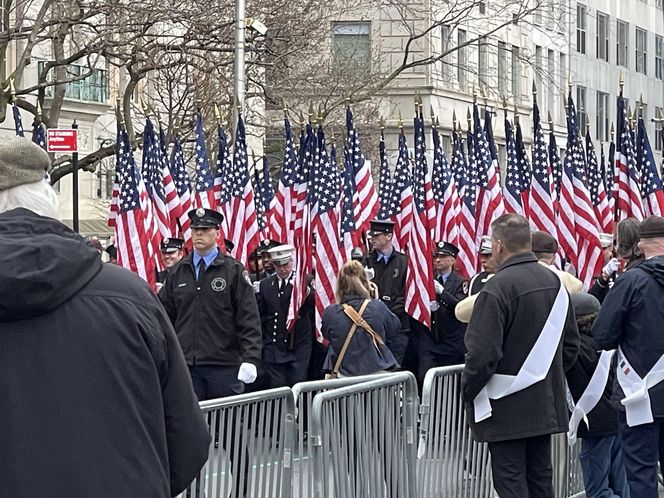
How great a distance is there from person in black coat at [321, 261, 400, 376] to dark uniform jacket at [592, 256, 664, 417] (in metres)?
2.74

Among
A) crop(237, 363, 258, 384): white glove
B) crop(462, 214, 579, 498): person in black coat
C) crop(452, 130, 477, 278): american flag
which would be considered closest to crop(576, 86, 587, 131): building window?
crop(452, 130, 477, 278): american flag

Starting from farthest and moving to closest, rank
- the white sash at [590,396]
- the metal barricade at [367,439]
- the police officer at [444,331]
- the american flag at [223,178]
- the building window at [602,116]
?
the building window at [602,116]
the american flag at [223,178]
the police officer at [444,331]
the white sash at [590,396]
the metal barricade at [367,439]

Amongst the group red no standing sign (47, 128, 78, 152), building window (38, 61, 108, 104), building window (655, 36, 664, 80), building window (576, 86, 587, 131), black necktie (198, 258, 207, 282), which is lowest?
black necktie (198, 258, 207, 282)

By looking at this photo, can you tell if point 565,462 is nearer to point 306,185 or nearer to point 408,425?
point 408,425

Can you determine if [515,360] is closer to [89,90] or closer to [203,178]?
[203,178]

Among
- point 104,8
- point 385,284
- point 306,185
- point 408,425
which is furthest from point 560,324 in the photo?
point 104,8

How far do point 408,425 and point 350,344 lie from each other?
2.72 meters

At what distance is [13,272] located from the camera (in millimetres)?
3508

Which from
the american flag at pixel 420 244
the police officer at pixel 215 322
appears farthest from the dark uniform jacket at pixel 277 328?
the police officer at pixel 215 322

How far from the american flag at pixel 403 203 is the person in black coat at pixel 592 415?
618 cm

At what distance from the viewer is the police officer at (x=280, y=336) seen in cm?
1288

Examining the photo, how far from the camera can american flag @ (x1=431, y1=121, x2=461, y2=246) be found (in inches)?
608

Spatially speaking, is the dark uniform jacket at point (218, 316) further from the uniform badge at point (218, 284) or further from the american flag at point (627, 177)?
the american flag at point (627, 177)

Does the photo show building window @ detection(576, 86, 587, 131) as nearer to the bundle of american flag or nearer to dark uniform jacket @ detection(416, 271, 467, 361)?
the bundle of american flag
